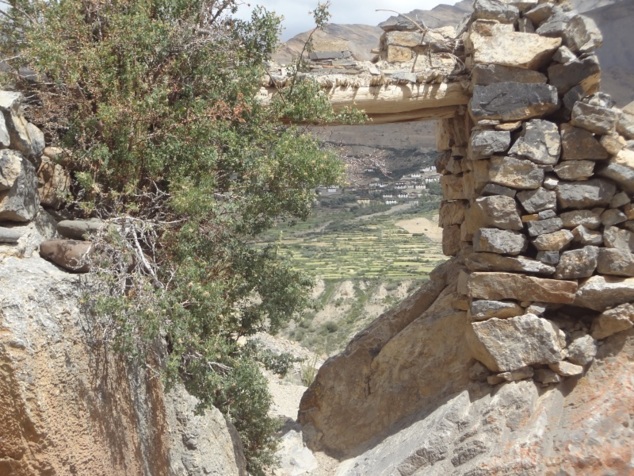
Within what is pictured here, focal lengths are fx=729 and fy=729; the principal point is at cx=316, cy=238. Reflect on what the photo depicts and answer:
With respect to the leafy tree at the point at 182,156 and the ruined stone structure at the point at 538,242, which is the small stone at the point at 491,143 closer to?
the ruined stone structure at the point at 538,242

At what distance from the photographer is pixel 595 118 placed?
5660 mm

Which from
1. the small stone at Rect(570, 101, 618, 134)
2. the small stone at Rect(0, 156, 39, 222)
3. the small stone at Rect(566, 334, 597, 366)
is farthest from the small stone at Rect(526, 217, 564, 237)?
the small stone at Rect(0, 156, 39, 222)

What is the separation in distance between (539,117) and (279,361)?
9.33 ft

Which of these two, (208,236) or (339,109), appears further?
(339,109)

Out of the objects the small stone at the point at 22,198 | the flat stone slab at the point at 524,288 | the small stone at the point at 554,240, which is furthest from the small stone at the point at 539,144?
the small stone at the point at 22,198

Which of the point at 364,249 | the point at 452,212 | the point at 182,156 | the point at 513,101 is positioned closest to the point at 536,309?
the point at 513,101

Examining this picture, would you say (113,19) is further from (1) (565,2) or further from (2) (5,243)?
(1) (565,2)

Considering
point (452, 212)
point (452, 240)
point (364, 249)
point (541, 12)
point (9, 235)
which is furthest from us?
point (364, 249)

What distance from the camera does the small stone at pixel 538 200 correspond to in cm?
574

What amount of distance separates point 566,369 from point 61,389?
154 inches

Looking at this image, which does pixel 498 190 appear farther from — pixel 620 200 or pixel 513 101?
pixel 620 200

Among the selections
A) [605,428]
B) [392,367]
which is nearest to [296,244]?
[392,367]

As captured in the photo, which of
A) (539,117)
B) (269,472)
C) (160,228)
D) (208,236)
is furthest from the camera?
(269,472)

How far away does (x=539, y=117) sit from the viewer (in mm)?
5848
